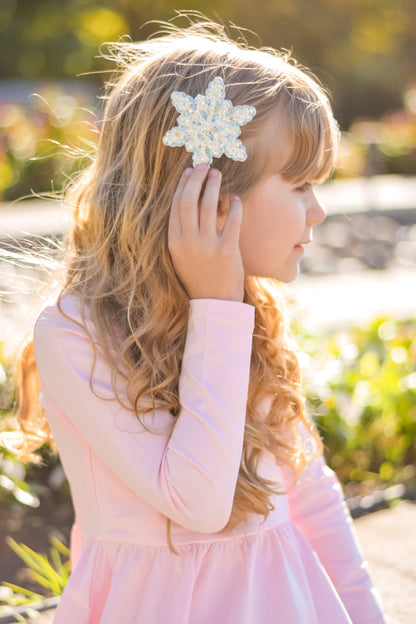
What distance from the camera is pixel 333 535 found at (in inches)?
66.9

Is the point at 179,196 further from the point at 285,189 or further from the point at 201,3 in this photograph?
the point at 201,3

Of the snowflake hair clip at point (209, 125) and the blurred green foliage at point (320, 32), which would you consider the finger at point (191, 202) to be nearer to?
the snowflake hair clip at point (209, 125)

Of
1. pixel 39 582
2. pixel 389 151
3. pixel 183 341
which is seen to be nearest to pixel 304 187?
pixel 183 341

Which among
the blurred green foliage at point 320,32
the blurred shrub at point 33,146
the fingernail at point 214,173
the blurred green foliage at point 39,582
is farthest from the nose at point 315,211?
the blurred green foliage at point 320,32

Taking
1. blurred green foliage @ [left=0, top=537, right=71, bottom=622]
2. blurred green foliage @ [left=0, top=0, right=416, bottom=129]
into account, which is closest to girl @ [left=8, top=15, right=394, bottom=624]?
blurred green foliage @ [left=0, top=537, right=71, bottom=622]

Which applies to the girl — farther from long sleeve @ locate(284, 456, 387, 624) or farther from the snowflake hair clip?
long sleeve @ locate(284, 456, 387, 624)

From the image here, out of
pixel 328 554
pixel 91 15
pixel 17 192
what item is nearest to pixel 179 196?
pixel 328 554

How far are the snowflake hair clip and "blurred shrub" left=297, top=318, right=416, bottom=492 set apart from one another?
1575mm

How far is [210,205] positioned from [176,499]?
53 centimetres

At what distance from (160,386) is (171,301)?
0.59 feet

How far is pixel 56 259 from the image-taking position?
172 centimetres

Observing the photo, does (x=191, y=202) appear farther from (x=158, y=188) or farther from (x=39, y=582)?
(x=39, y=582)

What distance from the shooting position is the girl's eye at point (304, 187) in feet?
5.07

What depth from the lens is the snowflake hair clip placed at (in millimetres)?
1419
